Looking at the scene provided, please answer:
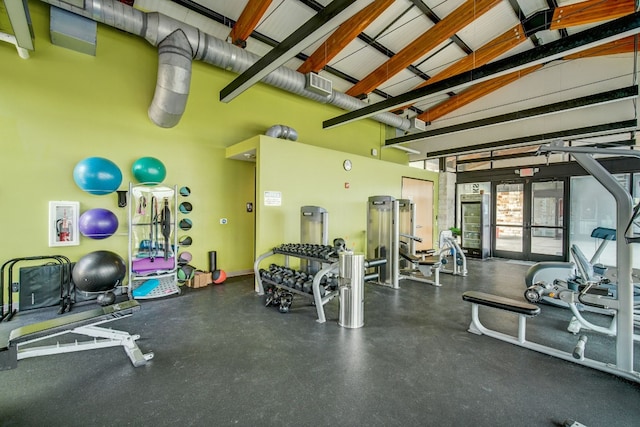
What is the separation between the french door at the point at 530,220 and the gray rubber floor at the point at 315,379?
15.7 ft

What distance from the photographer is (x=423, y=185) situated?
809 centimetres

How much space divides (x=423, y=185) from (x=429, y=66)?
3.14 meters

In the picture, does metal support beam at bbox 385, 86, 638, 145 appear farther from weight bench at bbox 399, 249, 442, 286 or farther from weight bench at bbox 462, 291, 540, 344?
weight bench at bbox 462, 291, 540, 344

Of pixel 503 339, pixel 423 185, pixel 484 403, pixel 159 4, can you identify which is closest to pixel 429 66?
pixel 423 185

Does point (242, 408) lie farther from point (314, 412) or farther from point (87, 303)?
point (87, 303)

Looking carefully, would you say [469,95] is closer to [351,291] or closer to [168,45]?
[351,291]

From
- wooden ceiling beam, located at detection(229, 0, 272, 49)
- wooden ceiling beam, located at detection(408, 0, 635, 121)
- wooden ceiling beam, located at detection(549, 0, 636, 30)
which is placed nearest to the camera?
wooden ceiling beam, located at detection(229, 0, 272, 49)

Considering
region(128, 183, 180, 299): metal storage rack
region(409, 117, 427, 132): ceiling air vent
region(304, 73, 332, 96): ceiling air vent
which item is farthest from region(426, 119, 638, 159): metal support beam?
region(128, 183, 180, 299): metal storage rack

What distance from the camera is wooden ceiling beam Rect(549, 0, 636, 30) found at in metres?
4.06

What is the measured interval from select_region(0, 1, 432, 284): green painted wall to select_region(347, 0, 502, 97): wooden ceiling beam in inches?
69.5

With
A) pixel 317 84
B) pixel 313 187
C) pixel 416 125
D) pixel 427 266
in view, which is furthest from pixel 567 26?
pixel 313 187

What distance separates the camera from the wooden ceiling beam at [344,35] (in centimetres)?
398

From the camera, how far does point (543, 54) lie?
133 inches

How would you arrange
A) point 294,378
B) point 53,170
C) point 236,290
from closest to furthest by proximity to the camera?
point 294,378 → point 53,170 → point 236,290
